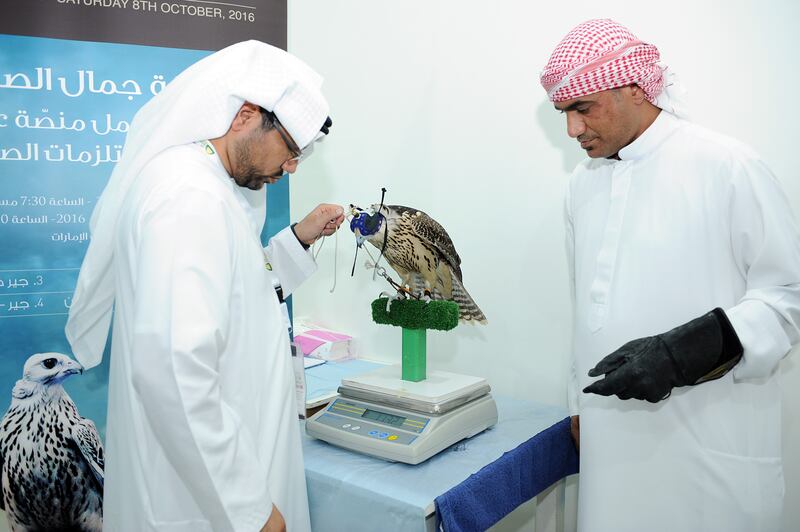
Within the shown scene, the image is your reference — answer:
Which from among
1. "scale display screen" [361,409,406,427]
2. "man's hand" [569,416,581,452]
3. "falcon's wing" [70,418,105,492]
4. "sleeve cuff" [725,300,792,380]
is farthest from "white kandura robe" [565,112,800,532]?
"falcon's wing" [70,418,105,492]

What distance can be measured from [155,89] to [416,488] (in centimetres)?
157

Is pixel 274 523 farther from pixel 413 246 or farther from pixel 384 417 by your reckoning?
pixel 413 246

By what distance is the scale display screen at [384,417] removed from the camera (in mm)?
1636

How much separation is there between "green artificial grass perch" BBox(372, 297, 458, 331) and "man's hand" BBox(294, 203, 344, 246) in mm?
315

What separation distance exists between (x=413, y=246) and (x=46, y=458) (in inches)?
53.7

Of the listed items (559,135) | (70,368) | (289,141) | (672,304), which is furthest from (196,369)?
(559,135)

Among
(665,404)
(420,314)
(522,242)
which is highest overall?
(522,242)

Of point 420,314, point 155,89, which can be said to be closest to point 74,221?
point 155,89

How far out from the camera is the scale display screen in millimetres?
1636

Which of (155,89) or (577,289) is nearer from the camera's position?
(577,289)

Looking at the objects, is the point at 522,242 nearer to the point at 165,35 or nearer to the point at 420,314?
the point at 420,314

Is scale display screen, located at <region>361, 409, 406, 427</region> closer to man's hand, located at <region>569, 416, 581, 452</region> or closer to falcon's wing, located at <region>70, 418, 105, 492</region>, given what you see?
man's hand, located at <region>569, 416, 581, 452</region>

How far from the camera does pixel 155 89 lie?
6.97 feet

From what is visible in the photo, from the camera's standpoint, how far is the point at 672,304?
1442mm
